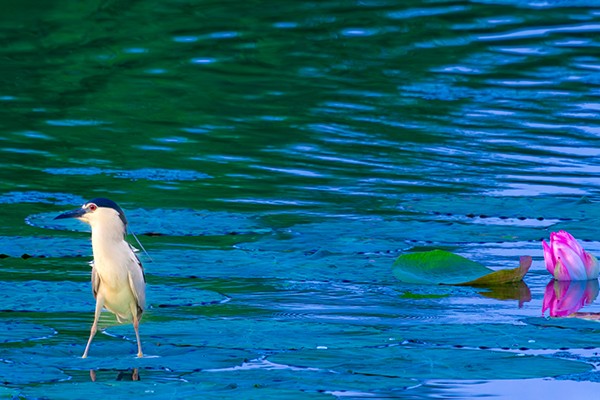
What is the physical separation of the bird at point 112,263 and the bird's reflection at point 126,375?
13 centimetres

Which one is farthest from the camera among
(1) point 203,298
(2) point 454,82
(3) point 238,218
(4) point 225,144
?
(2) point 454,82

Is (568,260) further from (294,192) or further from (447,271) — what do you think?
(294,192)

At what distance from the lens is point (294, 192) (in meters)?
9.49

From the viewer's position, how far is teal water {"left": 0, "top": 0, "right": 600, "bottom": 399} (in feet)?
16.7

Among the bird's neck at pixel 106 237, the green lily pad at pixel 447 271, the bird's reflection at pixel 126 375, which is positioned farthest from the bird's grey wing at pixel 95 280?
the green lily pad at pixel 447 271

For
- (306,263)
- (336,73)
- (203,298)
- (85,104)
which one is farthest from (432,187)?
(336,73)

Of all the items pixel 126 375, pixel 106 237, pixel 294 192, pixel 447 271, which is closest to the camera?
pixel 126 375

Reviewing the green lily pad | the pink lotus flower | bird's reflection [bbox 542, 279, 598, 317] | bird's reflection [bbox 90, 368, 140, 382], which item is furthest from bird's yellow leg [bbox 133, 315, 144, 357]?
the pink lotus flower

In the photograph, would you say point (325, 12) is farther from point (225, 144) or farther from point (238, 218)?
point (238, 218)

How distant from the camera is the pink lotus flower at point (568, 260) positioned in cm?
670

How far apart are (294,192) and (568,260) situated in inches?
119

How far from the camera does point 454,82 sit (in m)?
15.2

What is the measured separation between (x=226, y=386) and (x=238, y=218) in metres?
3.53

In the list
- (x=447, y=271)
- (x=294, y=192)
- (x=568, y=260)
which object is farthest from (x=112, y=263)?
(x=294, y=192)
